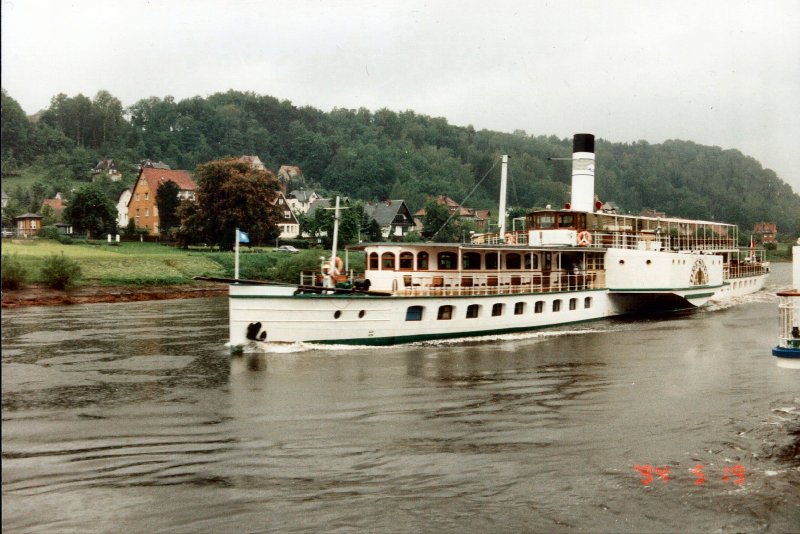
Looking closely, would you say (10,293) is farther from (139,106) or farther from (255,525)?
(139,106)

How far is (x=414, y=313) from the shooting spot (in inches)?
1054

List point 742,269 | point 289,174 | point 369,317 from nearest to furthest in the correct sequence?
point 369,317 < point 742,269 < point 289,174

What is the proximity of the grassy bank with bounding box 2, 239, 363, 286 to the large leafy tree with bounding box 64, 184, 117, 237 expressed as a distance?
1.78 m

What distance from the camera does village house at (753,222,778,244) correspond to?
9588 centimetres

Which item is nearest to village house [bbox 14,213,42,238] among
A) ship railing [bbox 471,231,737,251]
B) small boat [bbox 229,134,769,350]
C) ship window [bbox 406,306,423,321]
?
small boat [bbox 229,134,769,350]

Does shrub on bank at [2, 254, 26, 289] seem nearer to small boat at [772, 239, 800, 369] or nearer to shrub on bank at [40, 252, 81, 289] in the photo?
shrub on bank at [40, 252, 81, 289]

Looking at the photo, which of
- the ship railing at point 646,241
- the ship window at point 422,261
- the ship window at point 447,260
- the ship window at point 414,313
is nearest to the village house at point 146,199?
the ship railing at point 646,241

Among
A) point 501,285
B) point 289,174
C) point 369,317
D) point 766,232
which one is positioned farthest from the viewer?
point 289,174

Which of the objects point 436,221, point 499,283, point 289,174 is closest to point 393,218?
point 436,221

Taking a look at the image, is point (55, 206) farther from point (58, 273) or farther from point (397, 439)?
point (397, 439)

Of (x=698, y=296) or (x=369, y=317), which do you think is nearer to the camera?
(x=369, y=317)

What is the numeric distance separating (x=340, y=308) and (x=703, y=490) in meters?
15.1

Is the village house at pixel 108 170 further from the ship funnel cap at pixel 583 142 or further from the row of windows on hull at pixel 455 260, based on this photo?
the row of windows on hull at pixel 455 260

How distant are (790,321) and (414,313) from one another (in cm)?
1411
